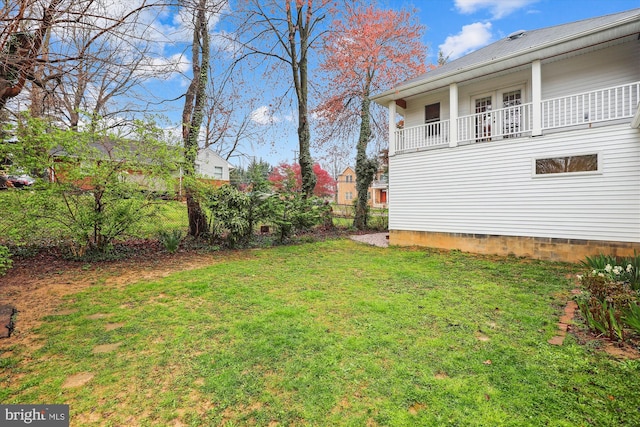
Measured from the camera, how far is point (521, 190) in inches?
276

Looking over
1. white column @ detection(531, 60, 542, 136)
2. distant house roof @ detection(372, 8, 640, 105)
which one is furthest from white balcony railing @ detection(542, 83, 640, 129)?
distant house roof @ detection(372, 8, 640, 105)

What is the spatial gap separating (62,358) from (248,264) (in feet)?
13.3

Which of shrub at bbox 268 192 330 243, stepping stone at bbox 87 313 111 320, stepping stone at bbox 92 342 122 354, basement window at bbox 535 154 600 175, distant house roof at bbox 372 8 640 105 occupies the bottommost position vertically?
stepping stone at bbox 92 342 122 354

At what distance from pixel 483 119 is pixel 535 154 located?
8.10ft

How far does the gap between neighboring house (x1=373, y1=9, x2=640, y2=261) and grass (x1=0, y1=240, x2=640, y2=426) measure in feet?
9.38

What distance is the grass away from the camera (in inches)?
76.2

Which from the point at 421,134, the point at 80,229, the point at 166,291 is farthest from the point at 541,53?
the point at 80,229

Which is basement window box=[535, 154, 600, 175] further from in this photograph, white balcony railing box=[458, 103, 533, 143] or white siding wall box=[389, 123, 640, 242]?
white balcony railing box=[458, 103, 533, 143]

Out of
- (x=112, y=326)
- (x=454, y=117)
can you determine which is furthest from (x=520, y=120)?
(x=112, y=326)

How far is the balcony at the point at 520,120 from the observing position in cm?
654

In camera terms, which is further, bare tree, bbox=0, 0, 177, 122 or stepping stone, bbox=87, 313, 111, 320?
stepping stone, bbox=87, 313, 111, 320

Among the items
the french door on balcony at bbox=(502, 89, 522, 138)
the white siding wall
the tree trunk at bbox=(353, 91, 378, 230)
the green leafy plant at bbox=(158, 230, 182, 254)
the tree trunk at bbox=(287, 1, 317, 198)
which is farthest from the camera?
the tree trunk at bbox=(353, 91, 378, 230)

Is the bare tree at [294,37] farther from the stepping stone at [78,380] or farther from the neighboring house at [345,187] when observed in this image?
the neighboring house at [345,187]

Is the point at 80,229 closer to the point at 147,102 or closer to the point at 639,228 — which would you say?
the point at 147,102
